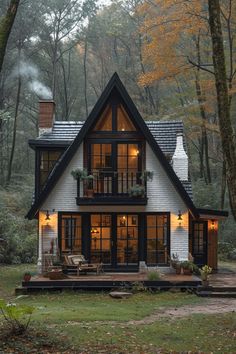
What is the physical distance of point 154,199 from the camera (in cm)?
2009

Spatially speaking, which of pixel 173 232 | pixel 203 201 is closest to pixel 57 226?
pixel 173 232

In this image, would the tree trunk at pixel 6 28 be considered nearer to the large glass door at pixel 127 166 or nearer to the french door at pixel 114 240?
the large glass door at pixel 127 166

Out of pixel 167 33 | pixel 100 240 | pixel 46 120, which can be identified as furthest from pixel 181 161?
pixel 46 120

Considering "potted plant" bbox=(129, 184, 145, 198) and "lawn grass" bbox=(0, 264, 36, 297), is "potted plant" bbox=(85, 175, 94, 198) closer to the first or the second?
"potted plant" bbox=(129, 184, 145, 198)

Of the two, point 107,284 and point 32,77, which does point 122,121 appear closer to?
point 107,284

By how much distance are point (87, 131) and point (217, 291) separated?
298 inches

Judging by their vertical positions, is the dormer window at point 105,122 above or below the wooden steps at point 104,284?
above

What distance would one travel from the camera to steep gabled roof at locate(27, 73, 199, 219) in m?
19.5

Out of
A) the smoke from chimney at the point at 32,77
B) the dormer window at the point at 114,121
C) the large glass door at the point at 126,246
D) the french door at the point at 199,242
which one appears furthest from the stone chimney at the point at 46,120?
the smoke from chimney at the point at 32,77

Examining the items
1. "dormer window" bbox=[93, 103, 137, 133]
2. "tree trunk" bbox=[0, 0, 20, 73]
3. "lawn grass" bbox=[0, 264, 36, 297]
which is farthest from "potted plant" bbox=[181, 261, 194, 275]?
"tree trunk" bbox=[0, 0, 20, 73]

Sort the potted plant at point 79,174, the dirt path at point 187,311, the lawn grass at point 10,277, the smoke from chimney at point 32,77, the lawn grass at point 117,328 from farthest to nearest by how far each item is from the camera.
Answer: the smoke from chimney at point 32,77, the potted plant at point 79,174, the lawn grass at point 10,277, the dirt path at point 187,311, the lawn grass at point 117,328

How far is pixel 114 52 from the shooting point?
4103 centimetres

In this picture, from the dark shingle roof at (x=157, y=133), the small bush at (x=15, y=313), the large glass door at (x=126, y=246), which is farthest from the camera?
the dark shingle roof at (x=157, y=133)

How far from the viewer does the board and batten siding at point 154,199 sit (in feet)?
65.8
